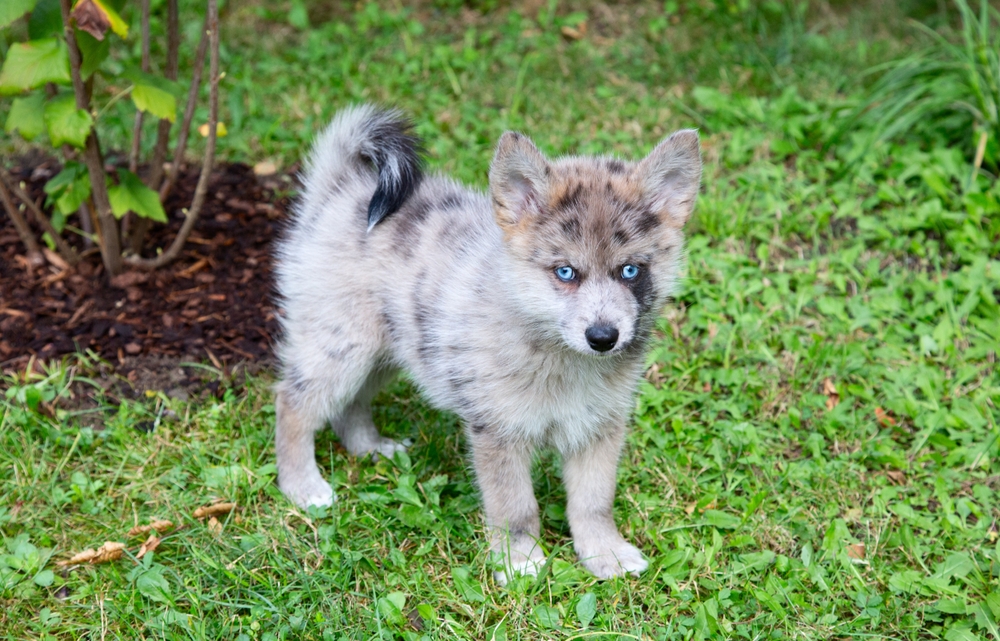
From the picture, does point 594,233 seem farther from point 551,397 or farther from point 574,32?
point 574,32

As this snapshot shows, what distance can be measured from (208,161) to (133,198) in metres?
0.38

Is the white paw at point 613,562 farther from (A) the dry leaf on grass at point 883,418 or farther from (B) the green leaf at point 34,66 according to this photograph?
(B) the green leaf at point 34,66

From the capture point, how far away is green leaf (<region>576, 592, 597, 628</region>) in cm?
327

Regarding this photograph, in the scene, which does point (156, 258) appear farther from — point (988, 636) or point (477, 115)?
point (988, 636)

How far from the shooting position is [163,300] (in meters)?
4.79

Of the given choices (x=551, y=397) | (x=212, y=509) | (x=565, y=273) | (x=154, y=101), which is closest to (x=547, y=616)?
(x=551, y=397)

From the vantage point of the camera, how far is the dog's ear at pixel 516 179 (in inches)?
123

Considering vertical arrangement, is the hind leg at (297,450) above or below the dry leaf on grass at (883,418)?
below

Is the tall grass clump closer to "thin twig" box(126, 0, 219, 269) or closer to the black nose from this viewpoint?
the black nose

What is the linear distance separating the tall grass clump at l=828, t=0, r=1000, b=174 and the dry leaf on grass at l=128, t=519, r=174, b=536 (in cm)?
425

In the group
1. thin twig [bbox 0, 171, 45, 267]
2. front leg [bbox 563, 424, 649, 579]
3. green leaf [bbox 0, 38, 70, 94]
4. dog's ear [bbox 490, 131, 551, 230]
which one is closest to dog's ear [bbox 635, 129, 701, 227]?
dog's ear [bbox 490, 131, 551, 230]

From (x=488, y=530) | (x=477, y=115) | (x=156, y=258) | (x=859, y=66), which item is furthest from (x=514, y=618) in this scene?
(x=859, y=66)

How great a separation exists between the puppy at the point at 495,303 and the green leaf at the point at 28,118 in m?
1.15

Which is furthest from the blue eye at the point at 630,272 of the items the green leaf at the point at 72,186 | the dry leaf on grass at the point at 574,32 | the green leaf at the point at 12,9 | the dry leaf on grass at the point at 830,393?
the dry leaf on grass at the point at 574,32
